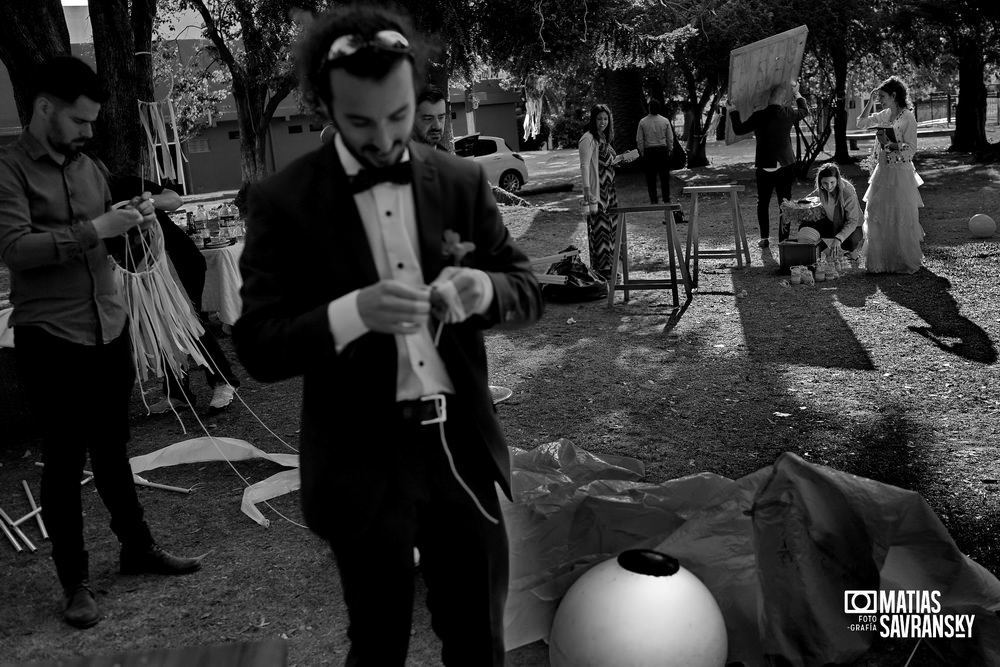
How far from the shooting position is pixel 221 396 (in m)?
6.06

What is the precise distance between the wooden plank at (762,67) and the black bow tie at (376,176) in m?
8.69

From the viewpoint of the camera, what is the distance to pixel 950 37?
20938 mm

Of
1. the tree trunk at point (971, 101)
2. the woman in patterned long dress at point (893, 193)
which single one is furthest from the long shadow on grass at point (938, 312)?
the tree trunk at point (971, 101)

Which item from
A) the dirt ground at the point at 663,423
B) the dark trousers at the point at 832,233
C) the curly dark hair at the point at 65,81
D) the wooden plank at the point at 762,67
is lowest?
the dirt ground at the point at 663,423

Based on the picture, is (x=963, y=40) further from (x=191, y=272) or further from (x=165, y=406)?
(x=165, y=406)

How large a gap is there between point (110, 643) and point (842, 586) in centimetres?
247

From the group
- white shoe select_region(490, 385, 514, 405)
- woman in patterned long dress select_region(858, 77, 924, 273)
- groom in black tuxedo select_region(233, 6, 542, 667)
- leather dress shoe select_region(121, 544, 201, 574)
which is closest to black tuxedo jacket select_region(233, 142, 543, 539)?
groom in black tuxedo select_region(233, 6, 542, 667)

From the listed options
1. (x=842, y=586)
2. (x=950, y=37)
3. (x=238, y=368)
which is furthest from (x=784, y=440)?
(x=950, y=37)

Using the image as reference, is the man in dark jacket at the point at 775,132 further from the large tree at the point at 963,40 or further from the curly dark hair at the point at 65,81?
the large tree at the point at 963,40

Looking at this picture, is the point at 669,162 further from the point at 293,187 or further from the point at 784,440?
the point at 293,187

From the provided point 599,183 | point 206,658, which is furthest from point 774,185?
point 206,658

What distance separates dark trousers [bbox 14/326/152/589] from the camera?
3.15m

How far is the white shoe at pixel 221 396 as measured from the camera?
6.03 metres

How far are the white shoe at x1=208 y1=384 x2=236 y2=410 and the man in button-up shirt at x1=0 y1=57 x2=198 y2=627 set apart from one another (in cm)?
263
